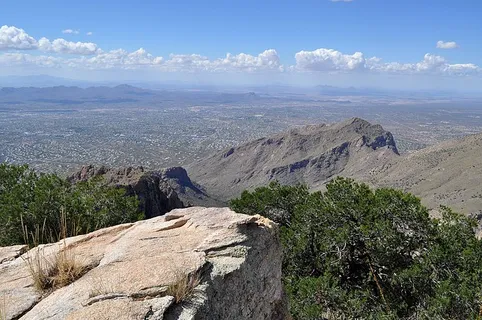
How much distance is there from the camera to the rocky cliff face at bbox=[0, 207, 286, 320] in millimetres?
7770

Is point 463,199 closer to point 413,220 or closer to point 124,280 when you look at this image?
point 413,220

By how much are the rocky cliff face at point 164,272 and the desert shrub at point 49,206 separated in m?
7.87

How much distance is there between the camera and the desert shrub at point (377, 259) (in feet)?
62.3

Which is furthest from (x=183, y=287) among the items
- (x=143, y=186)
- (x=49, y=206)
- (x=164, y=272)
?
(x=143, y=186)

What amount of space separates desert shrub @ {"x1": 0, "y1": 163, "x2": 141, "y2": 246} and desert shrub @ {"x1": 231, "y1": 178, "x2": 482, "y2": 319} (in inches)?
453

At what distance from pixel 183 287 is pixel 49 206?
18.6 meters

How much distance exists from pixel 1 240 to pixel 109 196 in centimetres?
829

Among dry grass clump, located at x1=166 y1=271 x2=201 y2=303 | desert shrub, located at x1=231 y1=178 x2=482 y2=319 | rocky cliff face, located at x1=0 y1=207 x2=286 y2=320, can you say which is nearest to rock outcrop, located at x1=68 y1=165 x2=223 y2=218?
desert shrub, located at x1=231 y1=178 x2=482 y2=319

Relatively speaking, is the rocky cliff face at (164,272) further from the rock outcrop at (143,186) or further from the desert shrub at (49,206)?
the rock outcrop at (143,186)

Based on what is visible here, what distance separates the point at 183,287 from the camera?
8.05 metres

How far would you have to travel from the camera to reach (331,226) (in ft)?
82.0

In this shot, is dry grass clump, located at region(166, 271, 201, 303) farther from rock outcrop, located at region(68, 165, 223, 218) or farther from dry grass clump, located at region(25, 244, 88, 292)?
rock outcrop, located at region(68, 165, 223, 218)

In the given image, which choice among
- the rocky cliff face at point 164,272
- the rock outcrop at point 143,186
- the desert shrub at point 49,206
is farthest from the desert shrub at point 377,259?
→ the rock outcrop at point 143,186

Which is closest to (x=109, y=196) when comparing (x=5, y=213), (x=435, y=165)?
(x=5, y=213)
